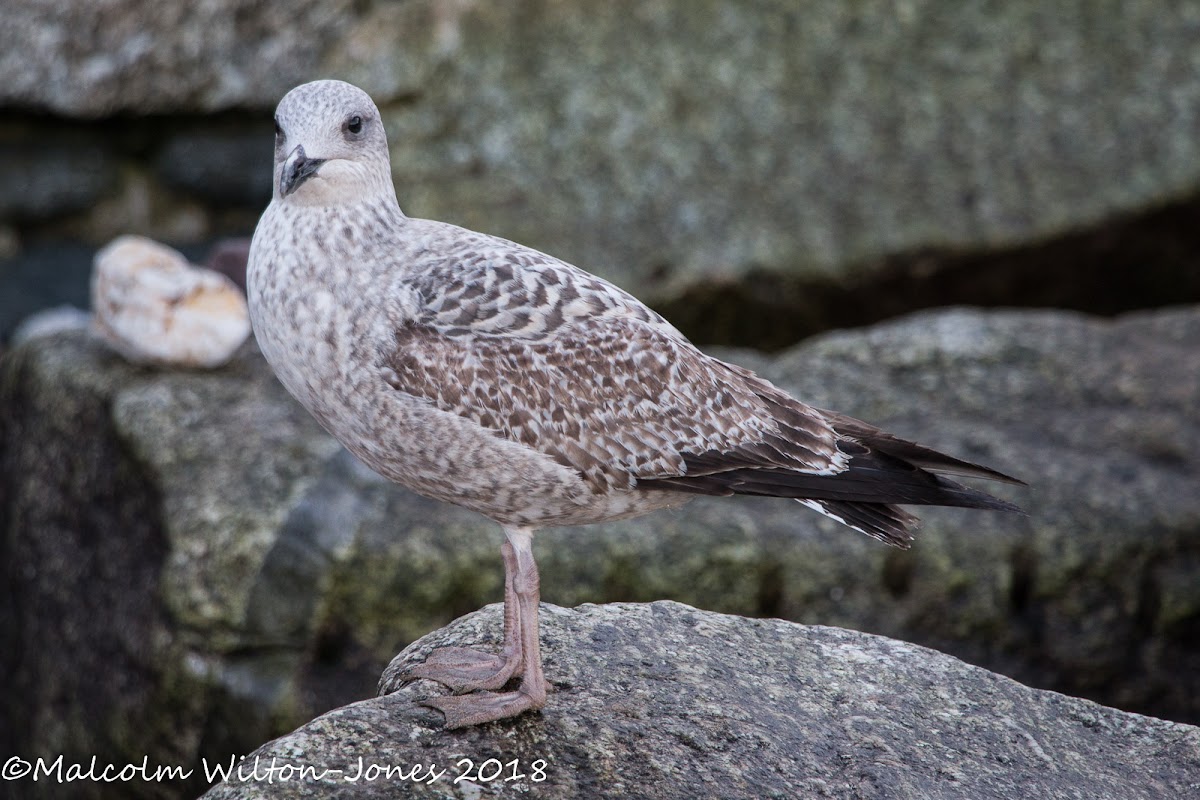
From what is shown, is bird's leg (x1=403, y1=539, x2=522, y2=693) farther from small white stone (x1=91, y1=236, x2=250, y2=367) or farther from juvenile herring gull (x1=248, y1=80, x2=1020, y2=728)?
small white stone (x1=91, y1=236, x2=250, y2=367)

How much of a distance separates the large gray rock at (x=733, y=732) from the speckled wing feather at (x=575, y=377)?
634mm

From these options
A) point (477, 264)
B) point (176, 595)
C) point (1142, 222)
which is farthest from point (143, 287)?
point (1142, 222)

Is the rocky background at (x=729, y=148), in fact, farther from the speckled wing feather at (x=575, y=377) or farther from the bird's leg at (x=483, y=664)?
the bird's leg at (x=483, y=664)

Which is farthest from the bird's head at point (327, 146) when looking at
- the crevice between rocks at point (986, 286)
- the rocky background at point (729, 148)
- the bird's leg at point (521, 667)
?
the crevice between rocks at point (986, 286)

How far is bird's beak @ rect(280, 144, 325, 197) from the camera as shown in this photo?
388 centimetres

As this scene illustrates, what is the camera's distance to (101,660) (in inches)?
228

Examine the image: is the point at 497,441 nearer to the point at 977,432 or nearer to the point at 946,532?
the point at 946,532

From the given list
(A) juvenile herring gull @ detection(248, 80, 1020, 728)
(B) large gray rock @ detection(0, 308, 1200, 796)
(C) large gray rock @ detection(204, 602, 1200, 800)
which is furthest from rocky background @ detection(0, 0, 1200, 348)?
(A) juvenile herring gull @ detection(248, 80, 1020, 728)

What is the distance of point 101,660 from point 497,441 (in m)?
2.69

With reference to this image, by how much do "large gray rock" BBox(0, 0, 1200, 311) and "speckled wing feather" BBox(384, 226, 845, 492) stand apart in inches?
159

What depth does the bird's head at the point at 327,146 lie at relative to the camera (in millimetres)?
3924

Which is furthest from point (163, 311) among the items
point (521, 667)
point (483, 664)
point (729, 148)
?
point (729, 148)

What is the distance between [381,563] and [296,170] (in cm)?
199

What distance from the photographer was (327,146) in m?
3.96
